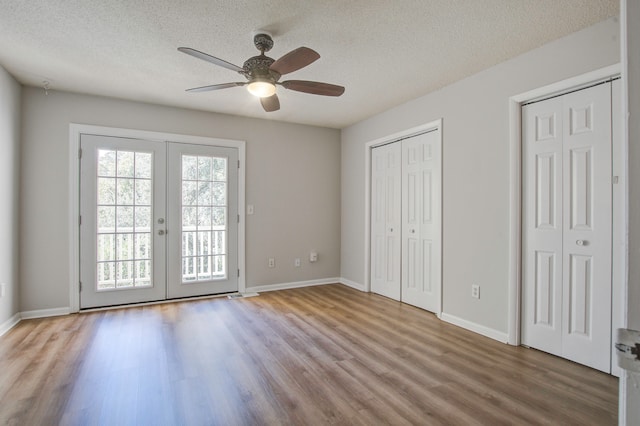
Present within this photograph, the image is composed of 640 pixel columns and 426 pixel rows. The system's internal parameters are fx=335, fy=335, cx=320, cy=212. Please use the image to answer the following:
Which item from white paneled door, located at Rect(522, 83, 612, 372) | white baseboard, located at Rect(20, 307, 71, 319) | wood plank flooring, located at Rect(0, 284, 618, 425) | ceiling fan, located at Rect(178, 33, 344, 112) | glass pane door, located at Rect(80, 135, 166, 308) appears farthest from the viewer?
glass pane door, located at Rect(80, 135, 166, 308)

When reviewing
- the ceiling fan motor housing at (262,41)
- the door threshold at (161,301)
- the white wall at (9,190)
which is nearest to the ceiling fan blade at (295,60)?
the ceiling fan motor housing at (262,41)

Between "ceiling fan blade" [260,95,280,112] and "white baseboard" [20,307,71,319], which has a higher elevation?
"ceiling fan blade" [260,95,280,112]

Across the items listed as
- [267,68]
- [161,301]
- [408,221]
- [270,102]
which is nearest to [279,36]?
[267,68]

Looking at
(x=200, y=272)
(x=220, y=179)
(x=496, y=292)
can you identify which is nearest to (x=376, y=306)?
(x=496, y=292)

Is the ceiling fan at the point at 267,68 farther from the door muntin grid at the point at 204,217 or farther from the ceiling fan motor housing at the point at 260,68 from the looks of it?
the door muntin grid at the point at 204,217

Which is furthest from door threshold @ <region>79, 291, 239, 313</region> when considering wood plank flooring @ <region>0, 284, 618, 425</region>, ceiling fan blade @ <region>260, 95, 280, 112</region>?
ceiling fan blade @ <region>260, 95, 280, 112</region>

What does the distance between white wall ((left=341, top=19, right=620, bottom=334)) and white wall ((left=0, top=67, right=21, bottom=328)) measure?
4257 millimetres

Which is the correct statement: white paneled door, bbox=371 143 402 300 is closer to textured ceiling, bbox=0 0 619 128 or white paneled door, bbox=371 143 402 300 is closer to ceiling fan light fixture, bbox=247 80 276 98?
textured ceiling, bbox=0 0 619 128

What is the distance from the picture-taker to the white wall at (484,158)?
258 cm

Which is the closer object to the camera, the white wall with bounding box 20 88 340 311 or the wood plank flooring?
the wood plank flooring

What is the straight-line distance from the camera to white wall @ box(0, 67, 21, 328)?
318cm

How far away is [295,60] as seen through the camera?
2283 mm

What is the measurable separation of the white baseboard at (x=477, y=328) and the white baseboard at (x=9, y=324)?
4.34 m

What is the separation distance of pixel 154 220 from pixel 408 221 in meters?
3.20
